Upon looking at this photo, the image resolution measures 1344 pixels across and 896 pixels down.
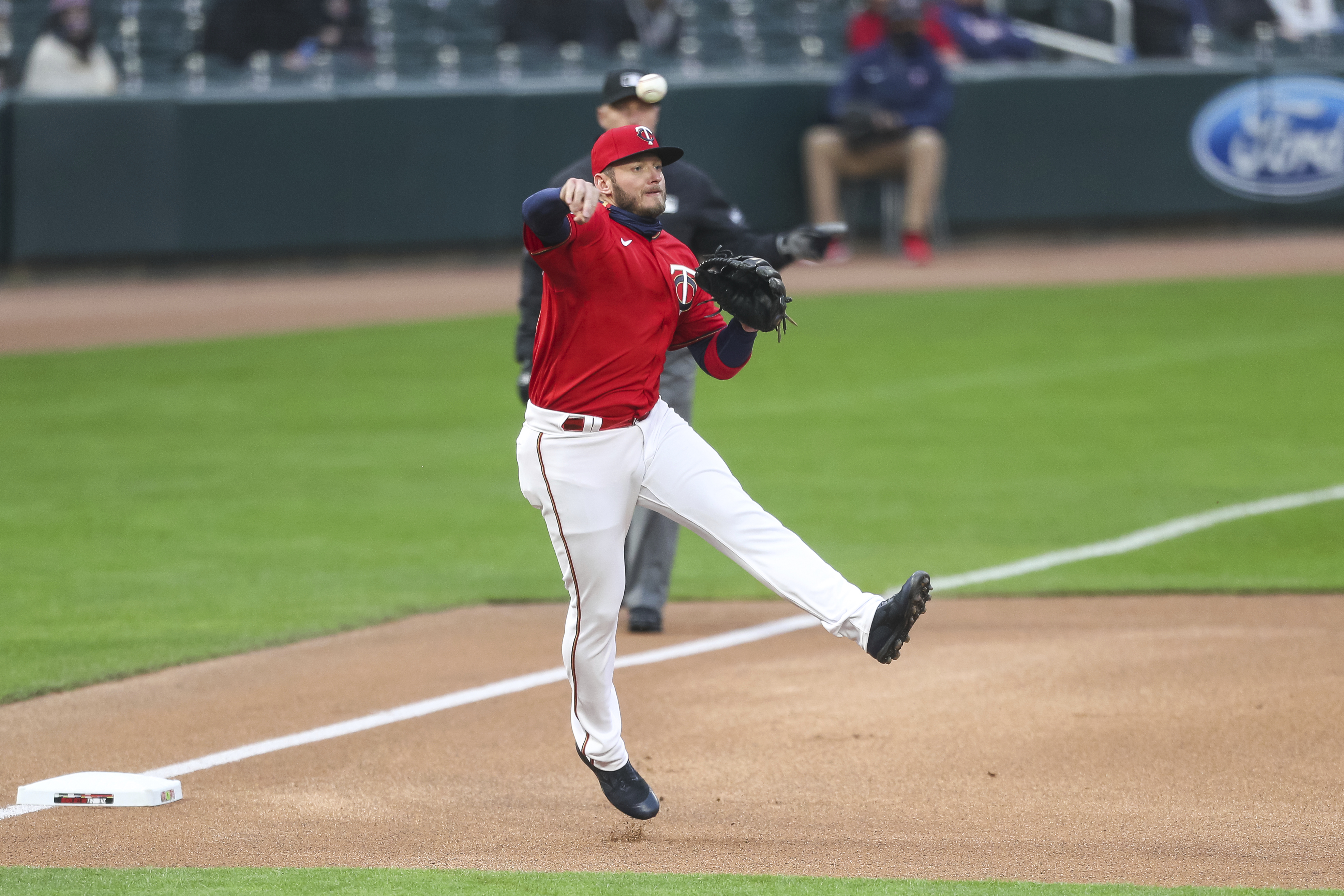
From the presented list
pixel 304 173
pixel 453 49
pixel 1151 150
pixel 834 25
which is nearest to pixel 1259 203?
pixel 1151 150

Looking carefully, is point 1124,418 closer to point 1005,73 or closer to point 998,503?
point 998,503

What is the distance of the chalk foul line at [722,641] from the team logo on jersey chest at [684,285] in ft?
5.24

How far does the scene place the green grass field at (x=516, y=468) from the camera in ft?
24.7

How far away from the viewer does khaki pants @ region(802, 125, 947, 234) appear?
55.4 feet

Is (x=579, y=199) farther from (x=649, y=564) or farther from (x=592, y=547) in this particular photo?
(x=649, y=564)

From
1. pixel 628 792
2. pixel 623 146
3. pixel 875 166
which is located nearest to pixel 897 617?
pixel 628 792

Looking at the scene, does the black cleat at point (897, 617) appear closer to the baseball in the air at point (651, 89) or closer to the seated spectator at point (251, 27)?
the baseball in the air at point (651, 89)

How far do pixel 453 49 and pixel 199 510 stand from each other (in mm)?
9367

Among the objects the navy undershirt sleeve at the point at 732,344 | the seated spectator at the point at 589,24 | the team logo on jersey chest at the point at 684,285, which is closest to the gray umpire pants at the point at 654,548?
the navy undershirt sleeve at the point at 732,344

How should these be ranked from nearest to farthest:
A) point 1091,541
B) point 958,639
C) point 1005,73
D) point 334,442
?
point 958,639, point 1091,541, point 334,442, point 1005,73

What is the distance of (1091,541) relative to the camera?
8.30 meters

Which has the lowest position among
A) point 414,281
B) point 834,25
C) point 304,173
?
point 414,281

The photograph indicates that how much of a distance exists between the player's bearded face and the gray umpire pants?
1.90 m

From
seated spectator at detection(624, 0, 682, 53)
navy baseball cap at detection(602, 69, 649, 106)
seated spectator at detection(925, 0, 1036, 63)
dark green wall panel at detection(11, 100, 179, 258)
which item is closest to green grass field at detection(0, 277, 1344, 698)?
navy baseball cap at detection(602, 69, 649, 106)
